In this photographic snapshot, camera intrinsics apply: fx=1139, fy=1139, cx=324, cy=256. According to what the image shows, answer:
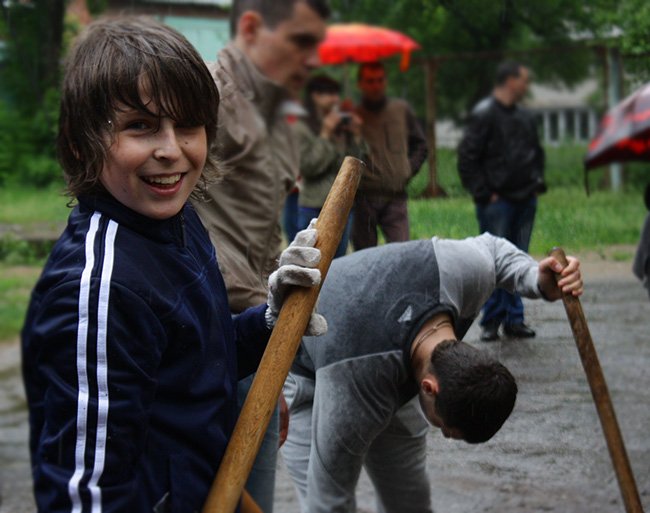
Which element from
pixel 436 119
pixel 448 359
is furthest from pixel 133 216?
pixel 436 119

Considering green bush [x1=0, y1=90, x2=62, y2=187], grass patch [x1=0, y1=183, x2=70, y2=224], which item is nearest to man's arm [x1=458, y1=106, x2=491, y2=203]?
green bush [x1=0, y1=90, x2=62, y2=187]

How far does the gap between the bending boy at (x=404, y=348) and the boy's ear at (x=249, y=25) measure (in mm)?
635

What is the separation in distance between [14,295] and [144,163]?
5153 millimetres

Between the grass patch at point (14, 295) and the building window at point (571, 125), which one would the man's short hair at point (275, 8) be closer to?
the building window at point (571, 125)

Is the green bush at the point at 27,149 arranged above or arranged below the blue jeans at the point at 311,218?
below

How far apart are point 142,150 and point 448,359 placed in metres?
1.08

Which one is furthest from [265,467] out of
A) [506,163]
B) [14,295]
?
[14,295]

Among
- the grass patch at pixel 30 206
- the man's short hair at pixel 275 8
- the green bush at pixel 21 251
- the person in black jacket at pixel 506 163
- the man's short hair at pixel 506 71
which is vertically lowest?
the green bush at pixel 21 251

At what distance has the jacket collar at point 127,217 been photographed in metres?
1.69

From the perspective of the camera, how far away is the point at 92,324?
1554 mm

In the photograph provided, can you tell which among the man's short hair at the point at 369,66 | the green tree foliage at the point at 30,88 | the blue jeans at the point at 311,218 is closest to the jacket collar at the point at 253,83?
the man's short hair at the point at 369,66

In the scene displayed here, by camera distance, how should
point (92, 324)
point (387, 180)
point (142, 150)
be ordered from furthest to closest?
point (387, 180)
point (142, 150)
point (92, 324)

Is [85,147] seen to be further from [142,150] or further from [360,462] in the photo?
[360,462]

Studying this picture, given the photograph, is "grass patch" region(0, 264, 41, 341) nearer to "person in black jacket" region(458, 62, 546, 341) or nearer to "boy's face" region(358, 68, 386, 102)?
"person in black jacket" region(458, 62, 546, 341)
